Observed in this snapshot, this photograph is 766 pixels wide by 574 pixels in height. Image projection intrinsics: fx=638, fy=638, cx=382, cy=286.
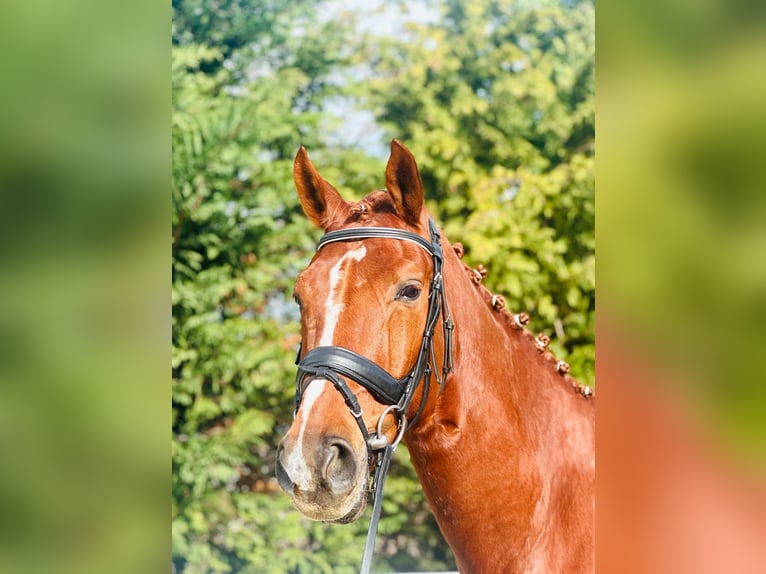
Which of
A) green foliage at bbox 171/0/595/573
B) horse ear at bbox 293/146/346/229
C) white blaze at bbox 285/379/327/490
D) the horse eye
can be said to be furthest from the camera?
green foliage at bbox 171/0/595/573

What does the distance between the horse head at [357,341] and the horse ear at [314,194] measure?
7 centimetres

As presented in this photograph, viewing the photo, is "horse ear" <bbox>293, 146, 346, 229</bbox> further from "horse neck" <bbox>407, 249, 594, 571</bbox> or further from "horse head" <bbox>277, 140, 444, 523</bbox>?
"horse neck" <bbox>407, 249, 594, 571</bbox>

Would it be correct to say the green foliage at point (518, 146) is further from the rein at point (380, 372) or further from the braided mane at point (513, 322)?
the rein at point (380, 372)

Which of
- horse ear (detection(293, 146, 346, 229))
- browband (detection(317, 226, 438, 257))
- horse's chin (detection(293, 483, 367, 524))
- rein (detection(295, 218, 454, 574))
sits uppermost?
horse ear (detection(293, 146, 346, 229))

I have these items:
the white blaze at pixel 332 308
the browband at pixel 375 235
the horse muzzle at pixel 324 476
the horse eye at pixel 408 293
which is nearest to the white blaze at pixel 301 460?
the horse muzzle at pixel 324 476

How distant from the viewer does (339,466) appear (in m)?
1.62

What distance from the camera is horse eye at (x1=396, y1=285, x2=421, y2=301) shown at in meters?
1.78

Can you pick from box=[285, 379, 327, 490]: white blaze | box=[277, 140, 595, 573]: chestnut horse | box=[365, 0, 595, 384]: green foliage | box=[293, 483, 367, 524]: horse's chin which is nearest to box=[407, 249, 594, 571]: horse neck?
box=[277, 140, 595, 573]: chestnut horse

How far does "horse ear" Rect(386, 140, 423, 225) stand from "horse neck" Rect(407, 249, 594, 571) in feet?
0.70

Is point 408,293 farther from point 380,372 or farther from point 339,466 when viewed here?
point 339,466

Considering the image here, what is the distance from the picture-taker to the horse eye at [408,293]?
5.84 feet
